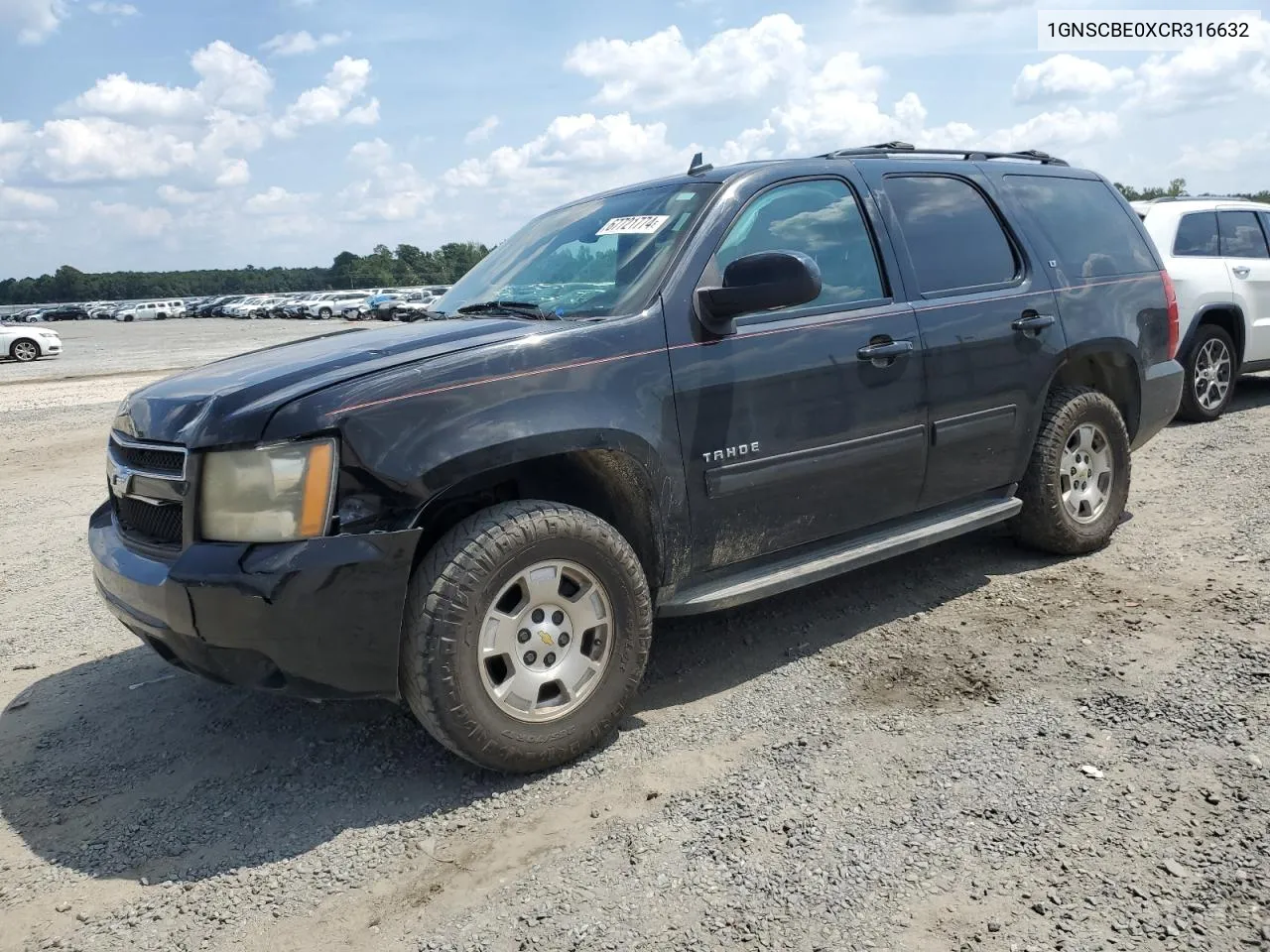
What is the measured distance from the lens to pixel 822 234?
160 inches

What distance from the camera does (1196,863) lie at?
100 inches

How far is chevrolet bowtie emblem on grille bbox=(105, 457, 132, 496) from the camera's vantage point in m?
3.25

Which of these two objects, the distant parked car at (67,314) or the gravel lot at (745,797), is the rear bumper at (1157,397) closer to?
the gravel lot at (745,797)

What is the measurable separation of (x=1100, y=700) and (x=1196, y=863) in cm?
102

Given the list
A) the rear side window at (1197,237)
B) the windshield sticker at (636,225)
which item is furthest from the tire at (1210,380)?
the windshield sticker at (636,225)

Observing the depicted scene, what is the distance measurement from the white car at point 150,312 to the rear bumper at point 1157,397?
81.4 meters

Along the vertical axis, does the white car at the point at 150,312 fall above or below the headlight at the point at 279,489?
above

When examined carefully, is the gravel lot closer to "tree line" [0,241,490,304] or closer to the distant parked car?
the distant parked car

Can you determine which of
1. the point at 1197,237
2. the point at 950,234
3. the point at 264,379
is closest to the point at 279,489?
the point at 264,379

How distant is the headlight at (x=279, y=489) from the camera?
2834 mm

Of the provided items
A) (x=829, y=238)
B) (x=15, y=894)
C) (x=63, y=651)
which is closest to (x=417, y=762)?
(x=15, y=894)

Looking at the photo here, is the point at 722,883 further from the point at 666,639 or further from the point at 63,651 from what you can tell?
the point at 63,651

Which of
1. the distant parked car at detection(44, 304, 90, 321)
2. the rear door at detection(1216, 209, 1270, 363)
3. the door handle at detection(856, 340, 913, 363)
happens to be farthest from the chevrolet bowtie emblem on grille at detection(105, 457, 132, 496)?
the distant parked car at detection(44, 304, 90, 321)

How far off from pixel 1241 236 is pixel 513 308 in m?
8.20
